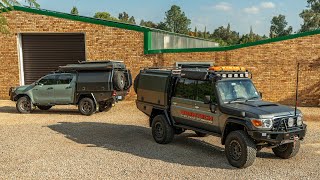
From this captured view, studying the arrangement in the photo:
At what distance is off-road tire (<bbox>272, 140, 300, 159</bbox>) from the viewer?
8250 millimetres

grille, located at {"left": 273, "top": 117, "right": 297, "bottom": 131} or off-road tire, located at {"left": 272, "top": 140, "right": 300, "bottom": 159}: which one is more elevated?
grille, located at {"left": 273, "top": 117, "right": 297, "bottom": 131}

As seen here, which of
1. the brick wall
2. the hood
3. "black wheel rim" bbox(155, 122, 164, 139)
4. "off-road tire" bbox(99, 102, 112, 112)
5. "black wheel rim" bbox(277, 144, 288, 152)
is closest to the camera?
the hood

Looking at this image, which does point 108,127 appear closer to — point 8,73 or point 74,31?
point 74,31

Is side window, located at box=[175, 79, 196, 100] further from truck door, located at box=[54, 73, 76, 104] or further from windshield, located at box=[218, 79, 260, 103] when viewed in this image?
truck door, located at box=[54, 73, 76, 104]

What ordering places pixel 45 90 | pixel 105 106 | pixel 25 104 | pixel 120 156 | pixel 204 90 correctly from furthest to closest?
1. pixel 105 106
2. pixel 25 104
3. pixel 45 90
4. pixel 204 90
5. pixel 120 156

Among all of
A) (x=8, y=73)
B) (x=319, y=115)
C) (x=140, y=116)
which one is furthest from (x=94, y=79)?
(x=319, y=115)

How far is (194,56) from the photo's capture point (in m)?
18.7

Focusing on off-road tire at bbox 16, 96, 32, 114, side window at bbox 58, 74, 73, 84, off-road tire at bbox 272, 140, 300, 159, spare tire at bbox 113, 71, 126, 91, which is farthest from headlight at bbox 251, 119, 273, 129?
off-road tire at bbox 16, 96, 32, 114

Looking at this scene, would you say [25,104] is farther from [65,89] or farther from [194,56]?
[194,56]

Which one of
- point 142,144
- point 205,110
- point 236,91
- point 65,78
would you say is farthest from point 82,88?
point 236,91

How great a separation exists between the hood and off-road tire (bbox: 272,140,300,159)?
0.93 metres

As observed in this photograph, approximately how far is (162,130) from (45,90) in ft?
25.7

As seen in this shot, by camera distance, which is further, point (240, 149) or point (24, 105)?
point (24, 105)

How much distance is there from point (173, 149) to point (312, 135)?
495 cm
